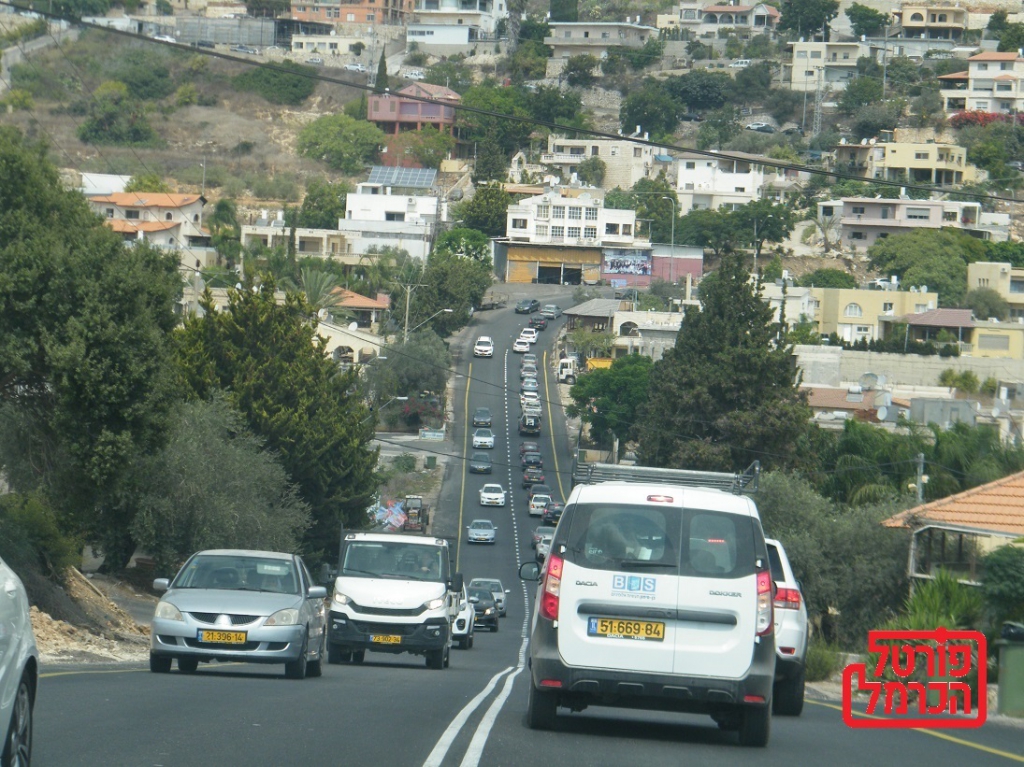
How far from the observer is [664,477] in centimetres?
1327

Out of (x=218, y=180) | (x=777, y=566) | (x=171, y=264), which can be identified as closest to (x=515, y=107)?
(x=218, y=180)

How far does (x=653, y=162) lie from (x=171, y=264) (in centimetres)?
12136

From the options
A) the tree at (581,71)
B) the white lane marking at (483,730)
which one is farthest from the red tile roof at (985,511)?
the tree at (581,71)

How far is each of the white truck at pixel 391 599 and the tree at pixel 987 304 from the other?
93.9 meters

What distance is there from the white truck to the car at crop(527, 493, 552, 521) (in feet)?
147

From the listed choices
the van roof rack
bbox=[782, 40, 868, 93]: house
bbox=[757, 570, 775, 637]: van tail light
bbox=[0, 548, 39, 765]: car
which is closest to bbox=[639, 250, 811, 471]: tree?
the van roof rack

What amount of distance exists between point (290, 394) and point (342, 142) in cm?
11763

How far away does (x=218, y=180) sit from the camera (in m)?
156

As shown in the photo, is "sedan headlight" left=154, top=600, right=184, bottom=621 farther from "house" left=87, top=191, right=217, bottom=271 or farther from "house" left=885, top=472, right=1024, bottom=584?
"house" left=87, top=191, right=217, bottom=271

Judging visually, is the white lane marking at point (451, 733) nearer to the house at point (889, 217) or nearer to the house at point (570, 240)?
the house at point (570, 240)

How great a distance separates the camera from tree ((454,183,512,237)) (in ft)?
421

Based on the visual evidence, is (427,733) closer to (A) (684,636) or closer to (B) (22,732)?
(A) (684,636)

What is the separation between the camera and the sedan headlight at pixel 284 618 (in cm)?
1669

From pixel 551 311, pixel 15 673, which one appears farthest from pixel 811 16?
pixel 15 673
